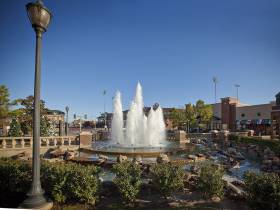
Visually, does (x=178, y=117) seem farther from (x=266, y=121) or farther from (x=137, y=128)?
(x=137, y=128)

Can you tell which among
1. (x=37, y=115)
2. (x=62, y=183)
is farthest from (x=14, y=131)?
(x=37, y=115)

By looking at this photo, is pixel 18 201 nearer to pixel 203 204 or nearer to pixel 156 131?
pixel 203 204

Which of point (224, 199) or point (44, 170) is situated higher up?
point (44, 170)

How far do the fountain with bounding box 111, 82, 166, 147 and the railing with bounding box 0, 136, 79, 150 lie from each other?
378cm

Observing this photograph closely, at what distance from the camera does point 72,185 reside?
171 inches

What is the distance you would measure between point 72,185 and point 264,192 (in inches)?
138

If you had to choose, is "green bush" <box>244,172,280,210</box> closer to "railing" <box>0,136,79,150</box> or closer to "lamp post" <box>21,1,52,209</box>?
"lamp post" <box>21,1,52,209</box>

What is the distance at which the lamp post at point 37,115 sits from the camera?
3.56 m

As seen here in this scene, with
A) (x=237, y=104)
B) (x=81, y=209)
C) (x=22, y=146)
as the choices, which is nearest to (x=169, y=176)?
(x=81, y=209)

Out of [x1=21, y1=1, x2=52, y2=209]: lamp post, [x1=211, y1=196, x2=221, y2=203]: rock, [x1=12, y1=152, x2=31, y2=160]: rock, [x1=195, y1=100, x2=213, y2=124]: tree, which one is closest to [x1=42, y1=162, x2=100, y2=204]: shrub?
[x1=21, y1=1, x2=52, y2=209]: lamp post

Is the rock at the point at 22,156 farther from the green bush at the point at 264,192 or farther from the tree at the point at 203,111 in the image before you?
the tree at the point at 203,111

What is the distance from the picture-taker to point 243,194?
454 cm

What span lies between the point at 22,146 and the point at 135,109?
884cm

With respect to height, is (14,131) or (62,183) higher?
(14,131)
